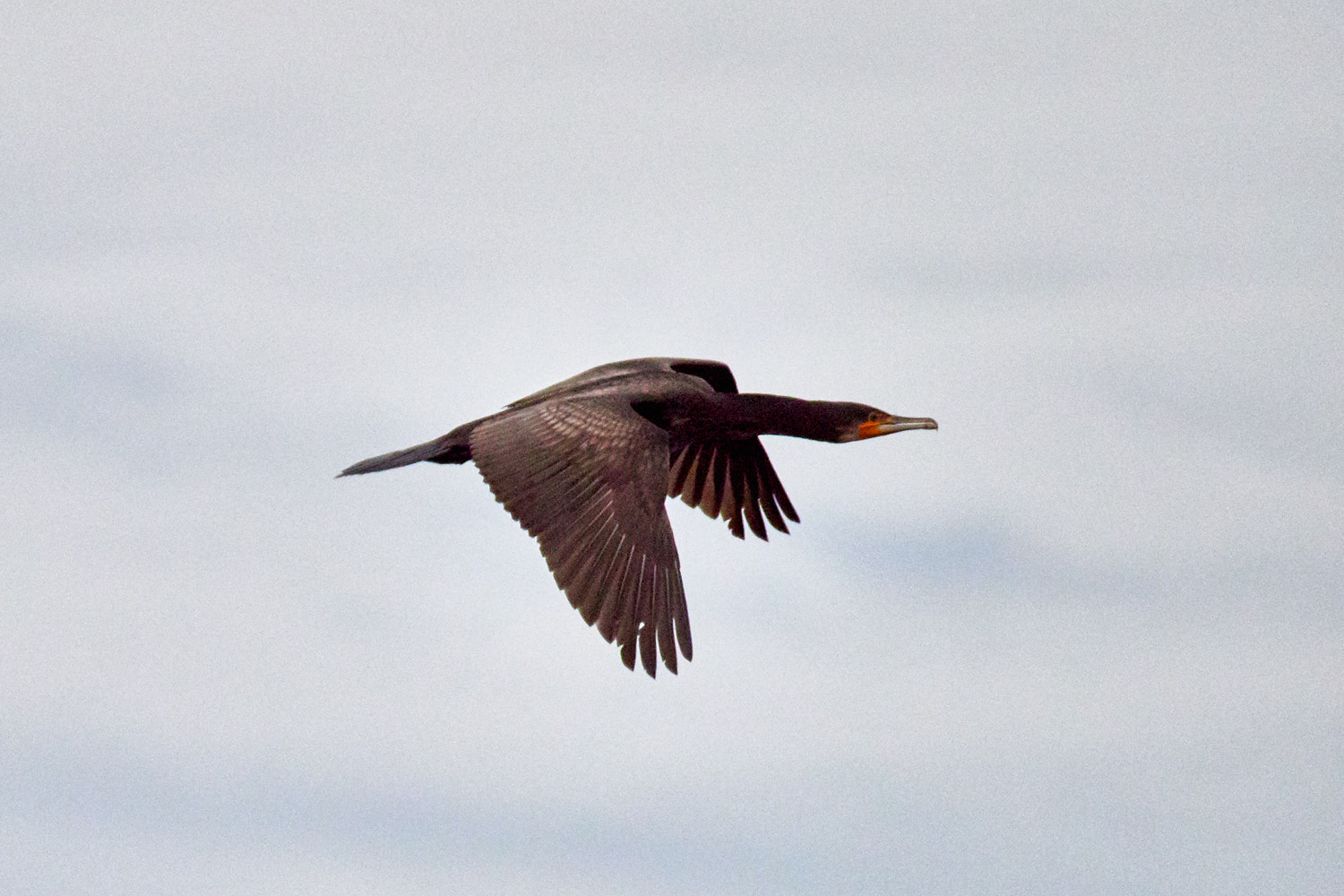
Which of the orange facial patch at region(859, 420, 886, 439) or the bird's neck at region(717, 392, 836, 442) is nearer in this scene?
the bird's neck at region(717, 392, 836, 442)

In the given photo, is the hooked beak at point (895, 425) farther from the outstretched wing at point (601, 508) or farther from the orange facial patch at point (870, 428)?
the outstretched wing at point (601, 508)

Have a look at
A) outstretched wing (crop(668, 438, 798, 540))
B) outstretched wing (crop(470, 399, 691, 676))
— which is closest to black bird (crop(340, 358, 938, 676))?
outstretched wing (crop(470, 399, 691, 676))

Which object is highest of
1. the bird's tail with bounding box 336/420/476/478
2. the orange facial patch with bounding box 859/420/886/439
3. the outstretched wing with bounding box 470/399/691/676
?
the orange facial patch with bounding box 859/420/886/439

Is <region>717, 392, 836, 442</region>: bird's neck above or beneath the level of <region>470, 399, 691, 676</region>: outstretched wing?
above

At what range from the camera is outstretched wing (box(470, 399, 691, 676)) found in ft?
34.9

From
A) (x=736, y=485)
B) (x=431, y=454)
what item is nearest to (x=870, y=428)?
(x=736, y=485)

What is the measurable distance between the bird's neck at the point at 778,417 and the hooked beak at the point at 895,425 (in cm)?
25

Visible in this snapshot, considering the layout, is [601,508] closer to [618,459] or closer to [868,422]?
[618,459]

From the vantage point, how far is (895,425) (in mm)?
13000

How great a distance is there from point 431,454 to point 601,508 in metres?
1.65

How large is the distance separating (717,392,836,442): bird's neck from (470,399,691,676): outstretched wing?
4.60 ft

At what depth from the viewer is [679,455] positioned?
47.5ft

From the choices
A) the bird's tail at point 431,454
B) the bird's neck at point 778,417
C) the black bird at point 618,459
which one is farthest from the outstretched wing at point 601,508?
the bird's neck at point 778,417

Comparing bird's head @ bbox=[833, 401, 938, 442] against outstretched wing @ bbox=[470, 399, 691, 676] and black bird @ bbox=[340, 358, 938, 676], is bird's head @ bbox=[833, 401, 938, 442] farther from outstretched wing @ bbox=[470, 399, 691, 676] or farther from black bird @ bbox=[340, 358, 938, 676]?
outstretched wing @ bbox=[470, 399, 691, 676]
